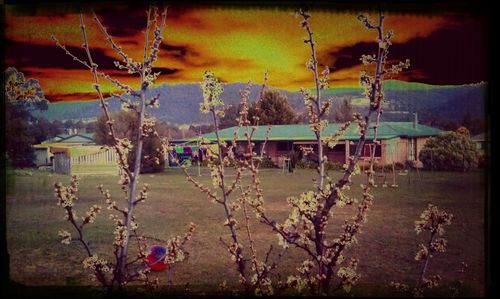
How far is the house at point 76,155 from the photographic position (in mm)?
4188

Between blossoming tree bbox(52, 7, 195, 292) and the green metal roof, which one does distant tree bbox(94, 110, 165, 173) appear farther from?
the green metal roof

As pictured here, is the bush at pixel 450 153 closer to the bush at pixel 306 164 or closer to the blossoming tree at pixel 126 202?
the bush at pixel 306 164

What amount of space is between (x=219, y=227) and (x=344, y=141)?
140 cm

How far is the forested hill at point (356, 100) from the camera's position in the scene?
4016 millimetres

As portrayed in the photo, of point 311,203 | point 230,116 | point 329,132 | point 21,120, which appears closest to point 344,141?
point 329,132

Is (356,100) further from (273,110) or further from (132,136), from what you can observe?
(132,136)

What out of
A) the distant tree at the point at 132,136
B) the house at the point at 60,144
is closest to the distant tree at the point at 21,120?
the house at the point at 60,144

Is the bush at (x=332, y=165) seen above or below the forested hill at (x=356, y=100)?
below

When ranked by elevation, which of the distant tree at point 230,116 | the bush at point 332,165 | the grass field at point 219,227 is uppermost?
the distant tree at point 230,116

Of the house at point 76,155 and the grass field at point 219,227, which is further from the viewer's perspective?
the house at point 76,155

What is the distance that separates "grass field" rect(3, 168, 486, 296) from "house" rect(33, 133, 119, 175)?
0.10 m

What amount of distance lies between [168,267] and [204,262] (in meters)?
0.34

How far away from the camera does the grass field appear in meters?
4.06

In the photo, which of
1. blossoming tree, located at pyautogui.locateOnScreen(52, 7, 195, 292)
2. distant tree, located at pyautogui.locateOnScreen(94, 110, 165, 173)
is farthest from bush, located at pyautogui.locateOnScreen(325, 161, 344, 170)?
distant tree, located at pyautogui.locateOnScreen(94, 110, 165, 173)
